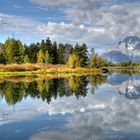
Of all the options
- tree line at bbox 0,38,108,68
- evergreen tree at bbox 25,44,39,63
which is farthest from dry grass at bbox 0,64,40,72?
evergreen tree at bbox 25,44,39,63

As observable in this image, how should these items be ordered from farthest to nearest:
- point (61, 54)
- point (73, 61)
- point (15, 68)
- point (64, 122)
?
point (61, 54) < point (73, 61) < point (15, 68) < point (64, 122)

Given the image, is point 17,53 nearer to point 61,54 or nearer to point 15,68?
point 15,68

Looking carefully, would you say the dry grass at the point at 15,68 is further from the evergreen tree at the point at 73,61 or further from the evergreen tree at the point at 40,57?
the evergreen tree at the point at 40,57

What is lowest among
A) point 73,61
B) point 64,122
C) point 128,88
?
point 128,88

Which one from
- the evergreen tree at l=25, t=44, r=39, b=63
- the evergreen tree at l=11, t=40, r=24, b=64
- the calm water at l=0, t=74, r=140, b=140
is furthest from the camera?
the evergreen tree at l=25, t=44, r=39, b=63

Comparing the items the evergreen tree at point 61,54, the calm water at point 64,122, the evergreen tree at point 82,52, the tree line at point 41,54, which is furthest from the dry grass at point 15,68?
the evergreen tree at point 61,54

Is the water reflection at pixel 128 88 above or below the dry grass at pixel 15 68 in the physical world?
below

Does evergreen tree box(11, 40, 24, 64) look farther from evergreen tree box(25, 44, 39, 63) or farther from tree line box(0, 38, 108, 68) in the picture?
evergreen tree box(25, 44, 39, 63)

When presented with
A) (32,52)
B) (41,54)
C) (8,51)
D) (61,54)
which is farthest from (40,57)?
(61,54)

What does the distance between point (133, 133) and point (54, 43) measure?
157 m

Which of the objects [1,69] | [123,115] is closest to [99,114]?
[123,115]

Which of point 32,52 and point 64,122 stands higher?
point 32,52

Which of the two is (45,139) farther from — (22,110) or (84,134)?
(22,110)

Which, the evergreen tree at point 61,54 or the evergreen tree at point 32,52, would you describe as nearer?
the evergreen tree at point 32,52
